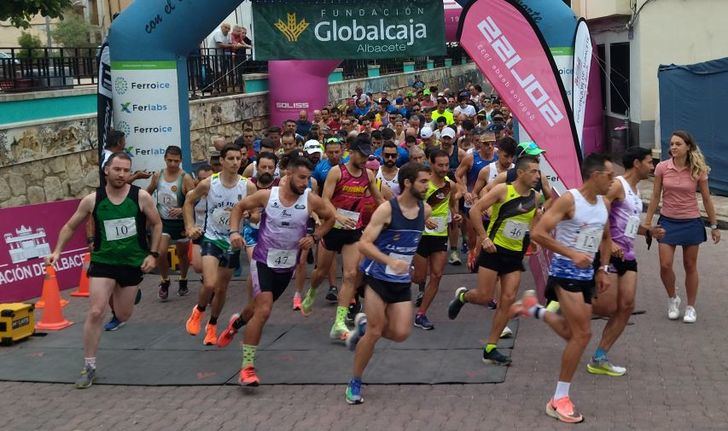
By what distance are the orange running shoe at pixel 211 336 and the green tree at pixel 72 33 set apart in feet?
124

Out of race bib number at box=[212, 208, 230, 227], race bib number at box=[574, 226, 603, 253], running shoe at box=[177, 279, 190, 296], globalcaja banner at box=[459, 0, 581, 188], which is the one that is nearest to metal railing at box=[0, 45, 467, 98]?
running shoe at box=[177, 279, 190, 296]

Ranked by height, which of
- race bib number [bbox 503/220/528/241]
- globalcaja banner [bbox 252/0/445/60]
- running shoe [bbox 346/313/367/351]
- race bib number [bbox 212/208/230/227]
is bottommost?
running shoe [bbox 346/313/367/351]

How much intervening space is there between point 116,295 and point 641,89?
15.3 meters

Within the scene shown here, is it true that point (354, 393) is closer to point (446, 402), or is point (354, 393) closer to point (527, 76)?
point (446, 402)

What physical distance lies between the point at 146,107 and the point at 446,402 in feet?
22.9

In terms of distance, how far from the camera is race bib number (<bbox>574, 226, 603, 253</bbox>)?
6.86 meters

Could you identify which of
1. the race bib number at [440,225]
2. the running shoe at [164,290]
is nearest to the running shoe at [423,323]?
the race bib number at [440,225]

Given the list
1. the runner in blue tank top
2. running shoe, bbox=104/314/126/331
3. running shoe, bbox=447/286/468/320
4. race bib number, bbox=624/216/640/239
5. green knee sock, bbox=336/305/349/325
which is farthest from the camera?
running shoe, bbox=104/314/126/331

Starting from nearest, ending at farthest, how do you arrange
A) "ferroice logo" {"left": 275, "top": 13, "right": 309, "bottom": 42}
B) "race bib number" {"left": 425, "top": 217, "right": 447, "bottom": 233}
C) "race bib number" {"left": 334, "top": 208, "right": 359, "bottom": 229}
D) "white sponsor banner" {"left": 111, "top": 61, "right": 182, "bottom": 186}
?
"race bib number" {"left": 425, "top": 217, "right": 447, "bottom": 233}, "race bib number" {"left": 334, "top": 208, "right": 359, "bottom": 229}, "white sponsor banner" {"left": 111, "top": 61, "right": 182, "bottom": 186}, "ferroice logo" {"left": 275, "top": 13, "right": 309, "bottom": 42}

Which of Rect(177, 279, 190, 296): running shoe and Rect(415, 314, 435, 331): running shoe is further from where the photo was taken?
Rect(177, 279, 190, 296): running shoe

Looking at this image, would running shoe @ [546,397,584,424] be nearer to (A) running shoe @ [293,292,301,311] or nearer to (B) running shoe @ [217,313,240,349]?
(B) running shoe @ [217,313,240,349]

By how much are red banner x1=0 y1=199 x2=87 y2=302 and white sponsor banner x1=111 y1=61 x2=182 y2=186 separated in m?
1.13

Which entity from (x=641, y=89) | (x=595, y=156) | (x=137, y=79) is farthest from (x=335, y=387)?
(x=641, y=89)

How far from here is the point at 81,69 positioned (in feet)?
59.3
